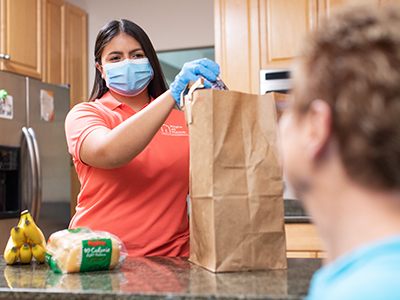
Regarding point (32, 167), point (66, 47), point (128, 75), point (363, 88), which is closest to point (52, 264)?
point (128, 75)

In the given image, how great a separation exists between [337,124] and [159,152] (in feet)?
2.96

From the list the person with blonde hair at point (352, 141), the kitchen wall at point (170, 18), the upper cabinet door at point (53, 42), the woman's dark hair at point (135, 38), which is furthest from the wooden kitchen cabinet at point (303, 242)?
the upper cabinet door at point (53, 42)

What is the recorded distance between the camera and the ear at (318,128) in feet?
1.24

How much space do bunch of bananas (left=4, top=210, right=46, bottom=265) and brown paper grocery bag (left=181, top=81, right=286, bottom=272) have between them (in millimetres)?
380

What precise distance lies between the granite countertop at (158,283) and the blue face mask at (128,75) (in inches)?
23.2

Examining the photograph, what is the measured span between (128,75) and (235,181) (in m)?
0.60

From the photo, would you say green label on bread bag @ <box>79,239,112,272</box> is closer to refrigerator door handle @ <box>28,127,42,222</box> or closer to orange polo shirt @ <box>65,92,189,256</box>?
orange polo shirt @ <box>65,92,189,256</box>

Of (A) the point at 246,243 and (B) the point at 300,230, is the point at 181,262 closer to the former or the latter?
(A) the point at 246,243

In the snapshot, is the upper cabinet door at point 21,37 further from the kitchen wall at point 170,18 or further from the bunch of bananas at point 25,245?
the bunch of bananas at point 25,245

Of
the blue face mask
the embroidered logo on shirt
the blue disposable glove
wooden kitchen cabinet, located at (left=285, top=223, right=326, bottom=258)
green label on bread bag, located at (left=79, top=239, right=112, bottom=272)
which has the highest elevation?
the blue face mask

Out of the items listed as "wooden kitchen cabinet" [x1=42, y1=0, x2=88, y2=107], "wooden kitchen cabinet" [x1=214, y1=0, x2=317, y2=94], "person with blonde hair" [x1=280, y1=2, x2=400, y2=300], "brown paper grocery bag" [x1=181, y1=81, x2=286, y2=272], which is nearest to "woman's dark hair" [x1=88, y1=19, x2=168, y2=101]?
"brown paper grocery bag" [x1=181, y1=81, x2=286, y2=272]

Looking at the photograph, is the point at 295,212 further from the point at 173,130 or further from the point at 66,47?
the point at 66,47

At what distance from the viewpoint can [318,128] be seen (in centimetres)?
39

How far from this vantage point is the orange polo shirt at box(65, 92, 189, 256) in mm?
1169
